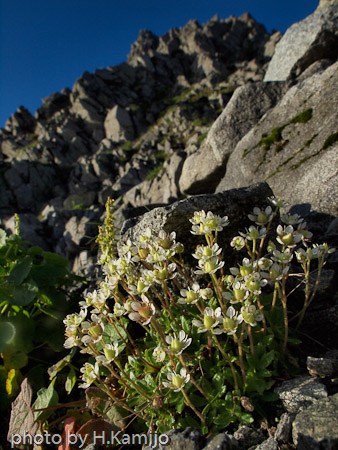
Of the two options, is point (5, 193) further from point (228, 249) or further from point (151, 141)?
point (228, 249)

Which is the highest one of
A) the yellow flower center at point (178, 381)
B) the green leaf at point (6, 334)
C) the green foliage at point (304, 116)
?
the green foliage at point (304, 116)

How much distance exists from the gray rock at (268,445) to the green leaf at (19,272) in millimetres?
2562

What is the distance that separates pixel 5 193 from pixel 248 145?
142 ft

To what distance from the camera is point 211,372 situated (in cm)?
248

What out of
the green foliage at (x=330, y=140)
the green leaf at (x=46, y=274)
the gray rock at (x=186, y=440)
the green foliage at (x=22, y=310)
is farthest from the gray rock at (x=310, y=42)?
the gray rock at (x=186, y=440)

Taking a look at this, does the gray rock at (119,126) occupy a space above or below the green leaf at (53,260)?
above

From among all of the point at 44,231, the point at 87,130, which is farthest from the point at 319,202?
the point at 87,130

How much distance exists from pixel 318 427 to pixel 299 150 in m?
4.60

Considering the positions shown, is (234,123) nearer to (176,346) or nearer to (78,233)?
(176,346)

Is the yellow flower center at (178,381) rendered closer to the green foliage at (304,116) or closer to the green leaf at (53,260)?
the green leaf at (53,260)

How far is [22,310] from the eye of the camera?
356cm

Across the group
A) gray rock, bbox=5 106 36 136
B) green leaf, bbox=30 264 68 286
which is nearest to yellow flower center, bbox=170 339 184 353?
green leaf, bbox=30 264 68 286

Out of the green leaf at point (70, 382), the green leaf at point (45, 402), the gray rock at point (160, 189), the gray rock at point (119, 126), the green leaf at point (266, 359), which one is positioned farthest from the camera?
the gray rock at point (119, 126)

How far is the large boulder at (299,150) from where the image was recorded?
14.5ft
